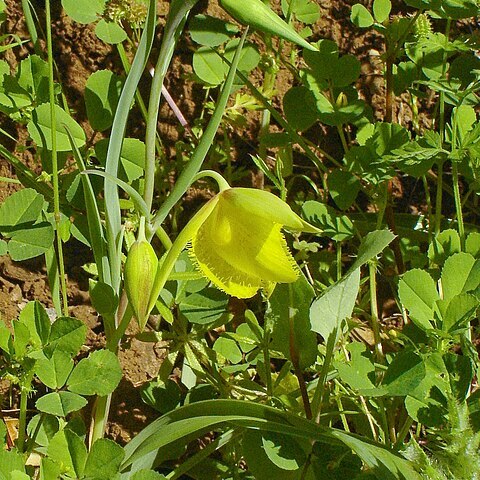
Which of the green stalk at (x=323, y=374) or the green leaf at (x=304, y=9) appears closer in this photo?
the green stalk at (x=323, y=374)

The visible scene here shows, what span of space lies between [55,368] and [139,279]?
1.10 ft

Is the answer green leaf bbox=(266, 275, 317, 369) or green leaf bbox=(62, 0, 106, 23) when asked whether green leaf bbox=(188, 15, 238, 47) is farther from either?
green leaf bbox=(266, 275, 317, 369)

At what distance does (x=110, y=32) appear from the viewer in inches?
79.6

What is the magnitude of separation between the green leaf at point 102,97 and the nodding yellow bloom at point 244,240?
53cm

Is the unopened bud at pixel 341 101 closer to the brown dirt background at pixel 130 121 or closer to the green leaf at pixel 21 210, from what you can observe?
the brown dirt background at pixel 130 121

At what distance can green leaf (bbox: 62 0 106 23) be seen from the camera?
196 centimetres

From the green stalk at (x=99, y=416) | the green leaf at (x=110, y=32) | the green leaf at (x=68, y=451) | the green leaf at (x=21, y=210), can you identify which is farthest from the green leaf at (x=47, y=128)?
the green leaf at (x=68, y=451)

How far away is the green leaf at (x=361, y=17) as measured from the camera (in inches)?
89.7

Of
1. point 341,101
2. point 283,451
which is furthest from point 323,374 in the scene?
point 341,101

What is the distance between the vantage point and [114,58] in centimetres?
242

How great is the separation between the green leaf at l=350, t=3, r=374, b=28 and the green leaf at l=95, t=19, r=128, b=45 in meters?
0.73

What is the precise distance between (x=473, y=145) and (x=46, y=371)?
116 centimetres

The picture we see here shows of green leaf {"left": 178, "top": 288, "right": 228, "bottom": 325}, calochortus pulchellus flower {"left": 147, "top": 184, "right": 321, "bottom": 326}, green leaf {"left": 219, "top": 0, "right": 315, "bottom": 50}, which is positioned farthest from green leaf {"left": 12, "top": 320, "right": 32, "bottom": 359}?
green leaf {"left": 219, "top": 0, "right": 315, "bottom": 50}

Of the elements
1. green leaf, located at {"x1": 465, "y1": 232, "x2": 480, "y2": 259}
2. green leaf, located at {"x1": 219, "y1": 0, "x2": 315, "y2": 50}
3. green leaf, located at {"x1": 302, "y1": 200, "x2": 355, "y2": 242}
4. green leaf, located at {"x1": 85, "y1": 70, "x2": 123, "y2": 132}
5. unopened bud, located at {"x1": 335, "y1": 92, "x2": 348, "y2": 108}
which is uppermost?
green leaf, located at {"x1": 219, "y1": 0, "x2": 315, "y2": 50}
